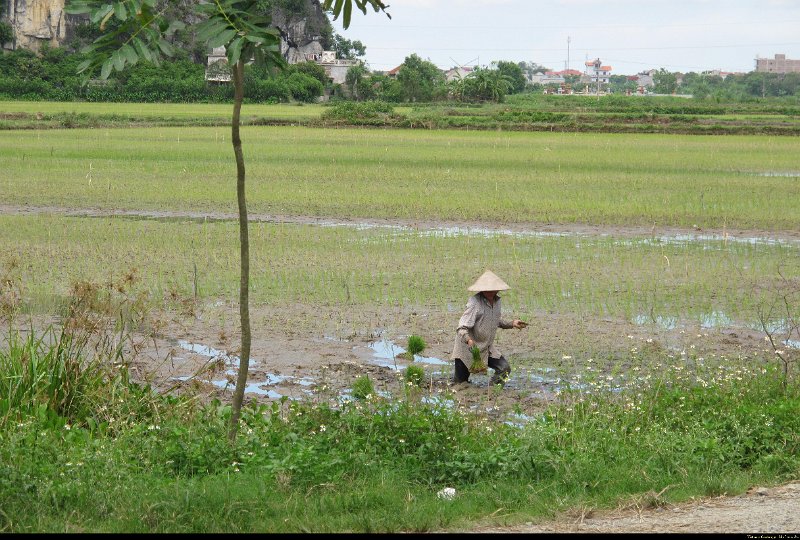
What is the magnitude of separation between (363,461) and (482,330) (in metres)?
3.00

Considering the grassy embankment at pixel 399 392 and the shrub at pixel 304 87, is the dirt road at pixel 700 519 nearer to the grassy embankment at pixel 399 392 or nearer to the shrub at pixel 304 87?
the grassy embankment at pixel 399 392

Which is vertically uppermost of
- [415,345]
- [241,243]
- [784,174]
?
[241,243]

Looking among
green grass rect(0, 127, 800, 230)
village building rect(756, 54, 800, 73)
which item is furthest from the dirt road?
village building rect(756, 54, 800, 73)

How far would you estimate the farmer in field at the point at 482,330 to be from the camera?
762 cm

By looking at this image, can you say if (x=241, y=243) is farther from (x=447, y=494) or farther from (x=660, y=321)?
(x=660, y=321)

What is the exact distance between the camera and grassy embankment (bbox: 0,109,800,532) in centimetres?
443

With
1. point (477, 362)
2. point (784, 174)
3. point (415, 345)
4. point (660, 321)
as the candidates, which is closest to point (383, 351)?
point (415, 345)

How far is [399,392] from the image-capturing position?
290 inches

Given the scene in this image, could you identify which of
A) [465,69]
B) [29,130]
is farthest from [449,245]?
[465,69]

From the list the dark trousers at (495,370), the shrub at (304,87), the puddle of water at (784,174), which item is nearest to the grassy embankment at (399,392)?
the puddle of water at (784,174)

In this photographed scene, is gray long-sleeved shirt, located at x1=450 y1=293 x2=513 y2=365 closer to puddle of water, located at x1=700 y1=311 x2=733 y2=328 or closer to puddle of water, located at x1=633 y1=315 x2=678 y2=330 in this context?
puddle of water, located at x1=633 y1=315 x2=678 y2=330

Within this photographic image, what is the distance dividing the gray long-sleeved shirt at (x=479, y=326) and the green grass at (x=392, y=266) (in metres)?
2.35

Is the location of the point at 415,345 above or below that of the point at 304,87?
below

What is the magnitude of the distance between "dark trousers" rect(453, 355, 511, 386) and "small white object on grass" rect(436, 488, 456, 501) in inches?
116
